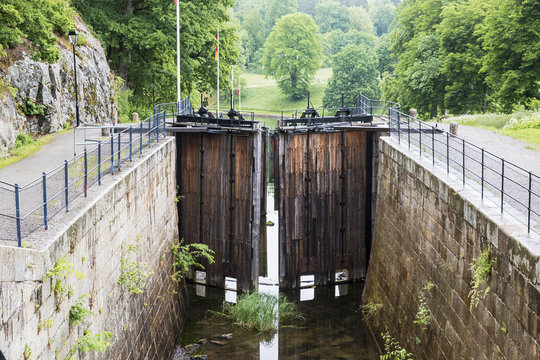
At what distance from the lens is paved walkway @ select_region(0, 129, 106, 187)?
1246 cm

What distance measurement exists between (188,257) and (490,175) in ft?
27.3

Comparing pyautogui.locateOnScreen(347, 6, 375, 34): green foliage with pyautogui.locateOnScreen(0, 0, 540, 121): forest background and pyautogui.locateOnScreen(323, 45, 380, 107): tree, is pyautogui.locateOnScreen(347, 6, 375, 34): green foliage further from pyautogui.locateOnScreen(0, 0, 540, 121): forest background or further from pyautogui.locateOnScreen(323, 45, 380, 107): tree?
pyautogui.locateOnScreen(0, 0, 540, 121): forest background

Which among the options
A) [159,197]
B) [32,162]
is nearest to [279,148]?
[159,197]

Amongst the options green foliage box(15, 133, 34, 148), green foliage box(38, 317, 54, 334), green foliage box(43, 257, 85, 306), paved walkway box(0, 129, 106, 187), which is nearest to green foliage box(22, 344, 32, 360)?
green foliage box(38, 317, 54, 334)

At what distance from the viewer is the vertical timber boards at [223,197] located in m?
18.2

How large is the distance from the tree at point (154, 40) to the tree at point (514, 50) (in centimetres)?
1290

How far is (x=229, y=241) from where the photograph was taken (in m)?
18.6

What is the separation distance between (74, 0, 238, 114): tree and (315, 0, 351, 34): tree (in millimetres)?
85540

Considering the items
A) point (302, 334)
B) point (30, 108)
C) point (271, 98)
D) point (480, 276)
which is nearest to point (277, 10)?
point (271, 98)

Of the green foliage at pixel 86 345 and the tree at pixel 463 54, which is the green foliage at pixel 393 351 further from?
the tree at pixel 463 54

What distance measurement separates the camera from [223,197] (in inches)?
729

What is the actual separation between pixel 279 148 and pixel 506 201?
8760 mm

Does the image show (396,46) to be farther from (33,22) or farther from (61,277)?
(61,277)

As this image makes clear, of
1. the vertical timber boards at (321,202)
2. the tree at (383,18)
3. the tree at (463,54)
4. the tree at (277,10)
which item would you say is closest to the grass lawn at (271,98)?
the tree at (463,54)
